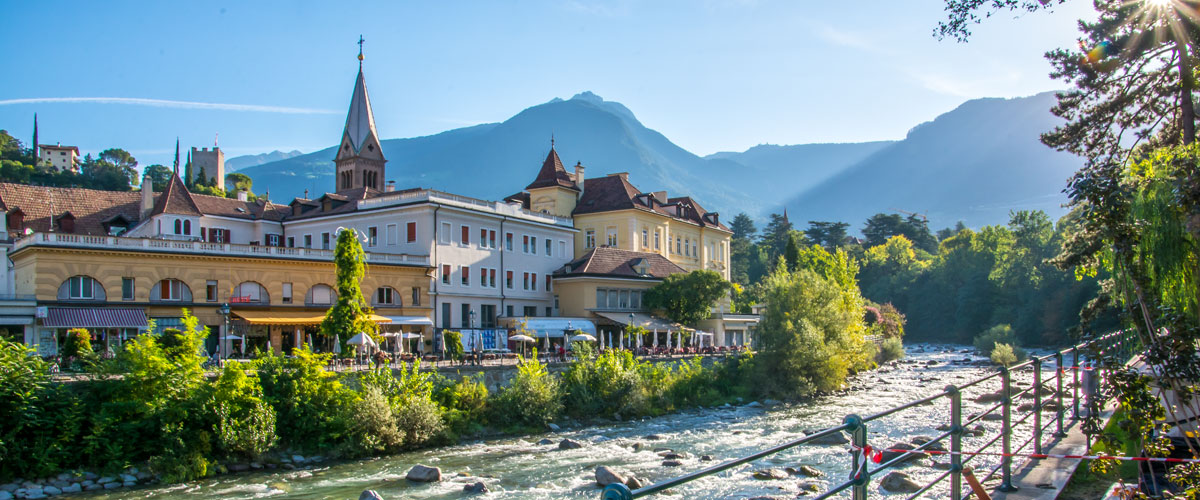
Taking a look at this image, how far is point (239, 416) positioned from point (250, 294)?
18.9 metres

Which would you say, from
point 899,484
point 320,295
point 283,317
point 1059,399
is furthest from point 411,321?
point 1059,399

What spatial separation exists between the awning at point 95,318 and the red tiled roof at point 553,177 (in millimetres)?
31934

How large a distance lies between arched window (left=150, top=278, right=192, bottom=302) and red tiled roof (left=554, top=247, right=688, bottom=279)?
2331 cm

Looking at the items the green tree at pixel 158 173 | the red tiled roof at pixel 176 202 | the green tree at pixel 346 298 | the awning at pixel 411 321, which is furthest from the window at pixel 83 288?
the green tree at pixel 158 173

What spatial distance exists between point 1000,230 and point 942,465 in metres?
84.6

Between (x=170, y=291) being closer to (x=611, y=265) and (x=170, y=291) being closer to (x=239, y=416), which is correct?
(x=239, y=416)

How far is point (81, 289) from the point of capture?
36.4 meters

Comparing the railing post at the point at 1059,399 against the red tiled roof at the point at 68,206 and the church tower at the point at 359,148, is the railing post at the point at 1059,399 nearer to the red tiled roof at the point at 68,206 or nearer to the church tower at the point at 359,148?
the red tiled roof at the point at 68,206

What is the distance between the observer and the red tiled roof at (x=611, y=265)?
54406mm

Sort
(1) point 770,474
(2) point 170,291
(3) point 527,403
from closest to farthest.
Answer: (1) point 770,474
(3) point 527,403
(2) point 170,291

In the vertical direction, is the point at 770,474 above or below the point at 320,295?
below

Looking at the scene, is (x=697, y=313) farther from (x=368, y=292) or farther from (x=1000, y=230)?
(x=1000, y=230)


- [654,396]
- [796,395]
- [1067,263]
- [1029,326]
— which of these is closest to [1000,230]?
[1029,326]

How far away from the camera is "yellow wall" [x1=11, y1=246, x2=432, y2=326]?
118 feet
